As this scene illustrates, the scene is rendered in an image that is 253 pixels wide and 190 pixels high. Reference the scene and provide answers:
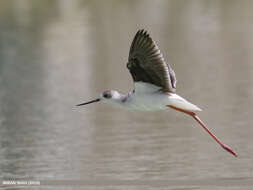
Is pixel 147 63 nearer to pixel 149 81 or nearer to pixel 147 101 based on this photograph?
pixel 149 81

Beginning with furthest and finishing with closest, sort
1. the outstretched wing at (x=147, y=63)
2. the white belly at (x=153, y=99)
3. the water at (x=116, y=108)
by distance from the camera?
the water at (x=116, y=108) → the white belly at (x=153, y=99) → the outstretched wing at (x=147, y=63)

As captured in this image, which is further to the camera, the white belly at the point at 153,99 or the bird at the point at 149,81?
the white belly at the point at 153,99

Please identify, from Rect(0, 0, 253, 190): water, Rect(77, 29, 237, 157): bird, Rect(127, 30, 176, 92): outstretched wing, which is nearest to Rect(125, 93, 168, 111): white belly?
Rect(77, 29, 237, 157): bird

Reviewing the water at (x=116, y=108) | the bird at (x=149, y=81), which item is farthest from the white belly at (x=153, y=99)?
the water at (x=116, y=108)

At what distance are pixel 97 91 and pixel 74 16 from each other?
16.2 meters

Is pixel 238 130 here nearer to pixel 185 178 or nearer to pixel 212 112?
pixel 212 112

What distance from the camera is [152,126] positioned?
13812 mm

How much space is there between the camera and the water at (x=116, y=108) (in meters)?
11.0

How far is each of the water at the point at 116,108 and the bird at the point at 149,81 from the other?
3.37ft

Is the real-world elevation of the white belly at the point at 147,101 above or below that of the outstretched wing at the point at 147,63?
below

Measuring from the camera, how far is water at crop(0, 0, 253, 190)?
1095 centimetres

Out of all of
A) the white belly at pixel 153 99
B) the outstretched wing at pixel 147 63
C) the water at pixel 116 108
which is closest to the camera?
the outstretched wing at pixel 147 63

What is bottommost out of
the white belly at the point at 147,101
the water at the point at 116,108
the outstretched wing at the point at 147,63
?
the water at the point at 116,108

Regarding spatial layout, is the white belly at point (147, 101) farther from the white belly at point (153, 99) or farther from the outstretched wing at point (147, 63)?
the outstretched wing at point (147, 63)
